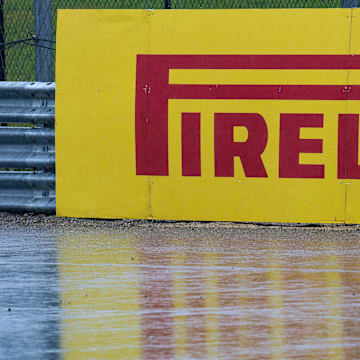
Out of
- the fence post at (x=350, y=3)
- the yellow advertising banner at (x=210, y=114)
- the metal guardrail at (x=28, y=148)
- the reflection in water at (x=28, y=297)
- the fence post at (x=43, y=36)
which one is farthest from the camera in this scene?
the fence post at (x=43, y=36)

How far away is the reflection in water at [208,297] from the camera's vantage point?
5.61m

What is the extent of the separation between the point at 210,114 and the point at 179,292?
11.4ft

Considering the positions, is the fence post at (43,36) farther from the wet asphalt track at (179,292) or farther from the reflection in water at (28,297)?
the reflection in water at (28,297)

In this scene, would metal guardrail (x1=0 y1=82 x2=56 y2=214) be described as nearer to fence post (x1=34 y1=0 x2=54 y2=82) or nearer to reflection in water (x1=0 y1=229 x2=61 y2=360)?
fence post (x1=34 y1=0 x2=54 y2=82)

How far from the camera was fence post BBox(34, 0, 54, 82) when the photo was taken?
11078 mm

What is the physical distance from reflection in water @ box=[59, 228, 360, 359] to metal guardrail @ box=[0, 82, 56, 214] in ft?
4.20

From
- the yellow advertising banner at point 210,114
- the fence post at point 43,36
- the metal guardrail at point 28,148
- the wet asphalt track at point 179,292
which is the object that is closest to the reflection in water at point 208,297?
the wet asphalt track at point 179,292

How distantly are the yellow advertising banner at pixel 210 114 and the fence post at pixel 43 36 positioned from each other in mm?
492

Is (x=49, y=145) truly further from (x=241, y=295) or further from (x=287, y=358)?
(x=287, y=358)

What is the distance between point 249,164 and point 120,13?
6.34ft

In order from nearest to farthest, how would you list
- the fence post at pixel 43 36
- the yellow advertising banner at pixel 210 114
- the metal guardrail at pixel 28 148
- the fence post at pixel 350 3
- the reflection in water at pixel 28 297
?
the reflection in water at pixel 28 297
the yellow advertising banner at pixel 210 114
the fence post at pixel 350 3
the metal guardrail at pixel 28 148
the fence post at pixel 43 36

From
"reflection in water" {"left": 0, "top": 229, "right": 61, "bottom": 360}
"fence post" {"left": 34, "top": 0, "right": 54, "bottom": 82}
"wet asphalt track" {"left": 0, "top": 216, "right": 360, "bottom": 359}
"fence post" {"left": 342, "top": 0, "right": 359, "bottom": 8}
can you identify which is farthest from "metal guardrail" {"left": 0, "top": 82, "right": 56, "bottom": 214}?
"fence post" {"left": 342, "top": 0, "right": 359, "bottom": 8}

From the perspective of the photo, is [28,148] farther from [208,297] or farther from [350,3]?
[208,297]

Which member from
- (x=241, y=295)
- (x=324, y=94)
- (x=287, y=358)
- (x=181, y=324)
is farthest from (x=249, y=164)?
(x=287, y=358)
